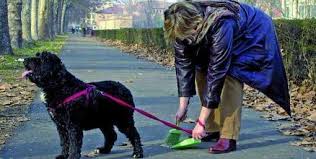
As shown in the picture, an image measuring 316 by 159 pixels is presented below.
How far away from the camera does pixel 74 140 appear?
17.4 ft

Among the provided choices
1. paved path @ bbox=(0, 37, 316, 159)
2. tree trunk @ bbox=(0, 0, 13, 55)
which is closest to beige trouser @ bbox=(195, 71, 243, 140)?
paved path @ bbox=(0, 37, 316, 159)

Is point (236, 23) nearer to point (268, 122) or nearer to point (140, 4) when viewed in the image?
point (268, 122)

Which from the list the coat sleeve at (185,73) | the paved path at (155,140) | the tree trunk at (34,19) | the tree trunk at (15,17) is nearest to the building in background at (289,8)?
the paved path at (155,140)

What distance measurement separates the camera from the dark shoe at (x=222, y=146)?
19.7 ft

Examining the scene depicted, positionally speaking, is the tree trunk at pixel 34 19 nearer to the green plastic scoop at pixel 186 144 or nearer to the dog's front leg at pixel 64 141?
the green plastic scoop at pixel 186 144

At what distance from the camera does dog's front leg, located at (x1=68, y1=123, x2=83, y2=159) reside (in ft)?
17.3

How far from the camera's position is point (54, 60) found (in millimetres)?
5141

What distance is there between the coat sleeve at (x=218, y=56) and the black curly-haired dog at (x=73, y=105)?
0.90 m

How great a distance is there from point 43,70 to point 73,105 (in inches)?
17.9

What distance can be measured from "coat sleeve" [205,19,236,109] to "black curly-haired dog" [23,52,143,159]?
2.96 feet

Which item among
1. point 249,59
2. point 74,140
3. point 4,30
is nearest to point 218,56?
point 249,59

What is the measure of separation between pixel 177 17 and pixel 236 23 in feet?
2.45

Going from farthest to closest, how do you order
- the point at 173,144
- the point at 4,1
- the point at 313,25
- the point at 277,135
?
the point at 4,1 → the point at 313,25 → the point at 277,135 → the point at 173,144

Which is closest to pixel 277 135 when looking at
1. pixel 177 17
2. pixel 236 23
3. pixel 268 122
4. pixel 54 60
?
pixel 268 122
